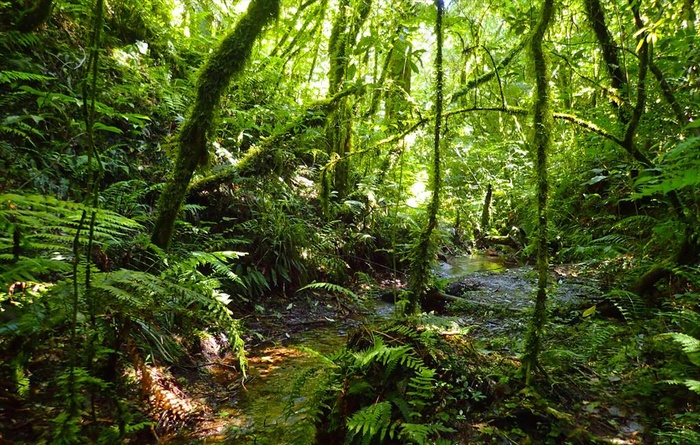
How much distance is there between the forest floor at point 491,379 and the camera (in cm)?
230

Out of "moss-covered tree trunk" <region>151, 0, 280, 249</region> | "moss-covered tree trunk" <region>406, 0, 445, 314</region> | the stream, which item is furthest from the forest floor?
"moss-covered tree trunk" <region>151, 0, 280, 249</region>

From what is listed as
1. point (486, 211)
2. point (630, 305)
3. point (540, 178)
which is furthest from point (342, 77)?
point (486, 211)

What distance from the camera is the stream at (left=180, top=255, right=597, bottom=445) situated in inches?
114

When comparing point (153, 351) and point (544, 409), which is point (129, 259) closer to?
point (153, 351)

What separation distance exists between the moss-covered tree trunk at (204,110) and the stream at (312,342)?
1.73 meters

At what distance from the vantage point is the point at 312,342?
15.0ft

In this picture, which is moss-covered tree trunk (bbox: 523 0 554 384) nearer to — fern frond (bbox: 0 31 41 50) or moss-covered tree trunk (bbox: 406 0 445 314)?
moss-covered tree trunk (bbox: 406 0 445 314)

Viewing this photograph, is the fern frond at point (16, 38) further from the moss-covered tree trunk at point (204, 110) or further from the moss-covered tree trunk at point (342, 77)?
the moss-covered tree trunk at point (342, 77)

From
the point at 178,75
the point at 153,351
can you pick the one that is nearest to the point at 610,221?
the point at 153,351

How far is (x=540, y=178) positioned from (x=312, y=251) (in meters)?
4.33

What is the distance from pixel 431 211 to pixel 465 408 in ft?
4.95

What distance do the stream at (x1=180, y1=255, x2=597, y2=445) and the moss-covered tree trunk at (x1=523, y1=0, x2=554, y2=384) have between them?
69 centimetres

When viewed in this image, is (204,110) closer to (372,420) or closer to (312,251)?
(312,251)

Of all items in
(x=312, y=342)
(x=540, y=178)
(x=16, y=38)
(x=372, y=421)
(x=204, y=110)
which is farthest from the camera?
(x=312, y=342)
